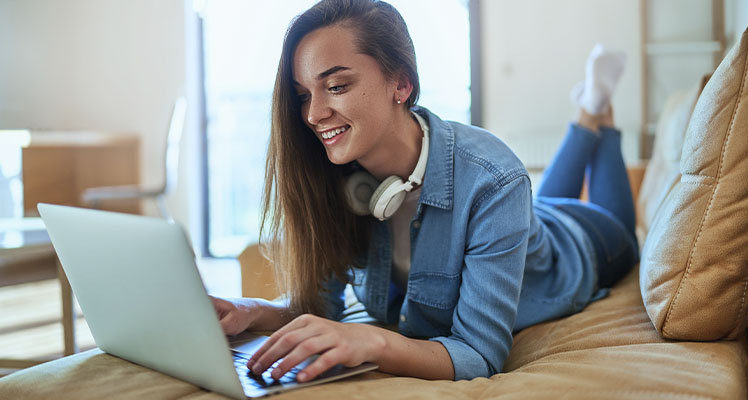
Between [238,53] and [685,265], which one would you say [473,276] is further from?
[238,53]

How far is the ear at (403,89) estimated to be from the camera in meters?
1.03

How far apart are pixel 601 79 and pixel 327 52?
4.31 feet

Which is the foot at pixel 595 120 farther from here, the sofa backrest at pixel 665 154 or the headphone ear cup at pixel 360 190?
the headphone ear cup at pixel 360 190

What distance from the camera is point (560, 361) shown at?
860mm

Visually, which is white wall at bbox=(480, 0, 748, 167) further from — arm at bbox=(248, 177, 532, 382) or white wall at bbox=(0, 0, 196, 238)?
arm at bbox=(248, 177, 532, 382)

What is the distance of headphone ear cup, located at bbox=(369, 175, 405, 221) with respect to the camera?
1.01 metres

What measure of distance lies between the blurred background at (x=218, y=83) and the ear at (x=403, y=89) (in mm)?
2489

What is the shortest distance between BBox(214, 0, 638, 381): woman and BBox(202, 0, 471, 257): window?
114 inches

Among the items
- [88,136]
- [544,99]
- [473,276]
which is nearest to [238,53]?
[88,136]

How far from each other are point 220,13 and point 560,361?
397cm

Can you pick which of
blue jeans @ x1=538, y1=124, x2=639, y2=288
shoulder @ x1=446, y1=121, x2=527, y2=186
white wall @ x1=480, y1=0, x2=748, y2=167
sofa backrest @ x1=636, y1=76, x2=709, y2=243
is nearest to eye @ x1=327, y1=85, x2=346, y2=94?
shoulder @ x1=446, y1=121, x2=527, y2=186

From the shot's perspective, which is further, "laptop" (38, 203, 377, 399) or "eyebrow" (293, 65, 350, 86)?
"eyebrow" (293, 65, 350, 86)

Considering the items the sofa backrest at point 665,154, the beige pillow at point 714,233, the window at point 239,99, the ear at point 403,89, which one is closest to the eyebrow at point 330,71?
the ear at point 403,89

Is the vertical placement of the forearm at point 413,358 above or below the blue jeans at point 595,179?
below
